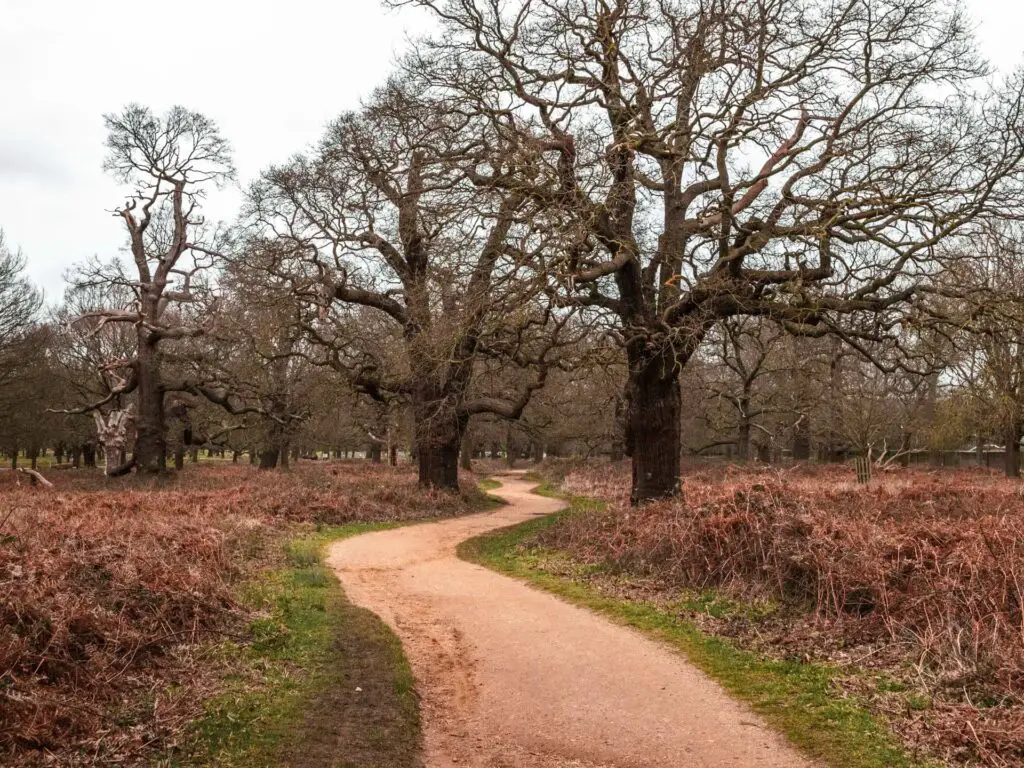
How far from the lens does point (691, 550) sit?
10.6 meters

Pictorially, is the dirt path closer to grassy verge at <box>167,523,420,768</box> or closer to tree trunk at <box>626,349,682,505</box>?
grassy verge at <box>167,523,420,768</box>

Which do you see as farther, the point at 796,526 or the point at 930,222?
the point at 930,222

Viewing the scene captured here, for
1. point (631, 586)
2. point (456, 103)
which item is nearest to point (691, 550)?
point (631, 586)

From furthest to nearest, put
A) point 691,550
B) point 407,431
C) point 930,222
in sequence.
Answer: point 407,431
point 930,222
point 691,550

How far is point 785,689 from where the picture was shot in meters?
6.73

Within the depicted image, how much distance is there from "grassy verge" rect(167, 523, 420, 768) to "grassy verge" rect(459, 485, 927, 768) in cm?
275

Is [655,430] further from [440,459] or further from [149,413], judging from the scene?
[149,413]

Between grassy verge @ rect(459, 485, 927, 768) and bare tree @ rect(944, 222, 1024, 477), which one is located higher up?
bare tree @ rect(944, 222, 1024, 477)

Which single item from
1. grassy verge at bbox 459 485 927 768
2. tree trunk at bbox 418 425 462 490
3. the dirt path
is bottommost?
the dirt path

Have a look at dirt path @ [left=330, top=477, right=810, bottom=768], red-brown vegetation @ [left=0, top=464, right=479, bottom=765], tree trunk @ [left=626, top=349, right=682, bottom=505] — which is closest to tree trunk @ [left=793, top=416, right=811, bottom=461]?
tree trunk @ [left=626, top=349, right=682, bottom=505]

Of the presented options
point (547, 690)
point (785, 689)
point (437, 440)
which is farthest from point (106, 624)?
point (437, 440)

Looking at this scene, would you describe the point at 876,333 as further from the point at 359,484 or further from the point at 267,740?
the point at 359,484

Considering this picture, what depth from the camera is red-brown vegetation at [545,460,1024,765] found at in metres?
5.98

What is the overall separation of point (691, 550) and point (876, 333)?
6.58 metres
